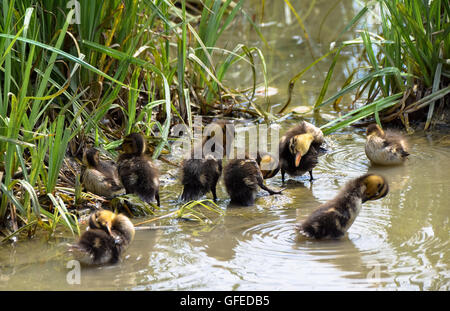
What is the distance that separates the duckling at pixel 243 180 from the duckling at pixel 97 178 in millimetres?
801

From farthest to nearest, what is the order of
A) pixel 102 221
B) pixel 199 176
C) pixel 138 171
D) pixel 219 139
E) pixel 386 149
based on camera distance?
pixel 386 149
pixel 219 139
pixel 199 176
pixel 138 171
pixel 102 221

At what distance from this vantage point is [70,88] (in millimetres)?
5855

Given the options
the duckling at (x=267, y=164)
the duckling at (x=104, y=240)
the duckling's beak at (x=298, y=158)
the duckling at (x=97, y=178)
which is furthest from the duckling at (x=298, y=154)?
the duckling at (x=104, y=240)

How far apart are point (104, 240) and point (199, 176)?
1336mm

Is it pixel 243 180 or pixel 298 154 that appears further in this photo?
pixel 298 154

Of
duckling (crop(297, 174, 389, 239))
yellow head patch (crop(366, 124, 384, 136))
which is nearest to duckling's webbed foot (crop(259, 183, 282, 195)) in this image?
duckling (crop(297, 174, 389, 239))

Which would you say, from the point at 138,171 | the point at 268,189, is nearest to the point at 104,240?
the point at 138,171

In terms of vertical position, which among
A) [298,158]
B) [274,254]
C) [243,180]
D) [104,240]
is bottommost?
[274,254]

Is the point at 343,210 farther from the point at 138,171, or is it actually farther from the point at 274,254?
the point at 138,171

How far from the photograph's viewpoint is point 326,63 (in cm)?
915

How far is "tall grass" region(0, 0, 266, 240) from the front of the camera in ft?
15.2

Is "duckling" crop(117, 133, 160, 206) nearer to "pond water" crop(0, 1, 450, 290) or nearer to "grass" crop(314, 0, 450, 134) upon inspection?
"pond water" crop(0, 1, 450, 290)

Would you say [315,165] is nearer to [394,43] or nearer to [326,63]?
[394,43]
